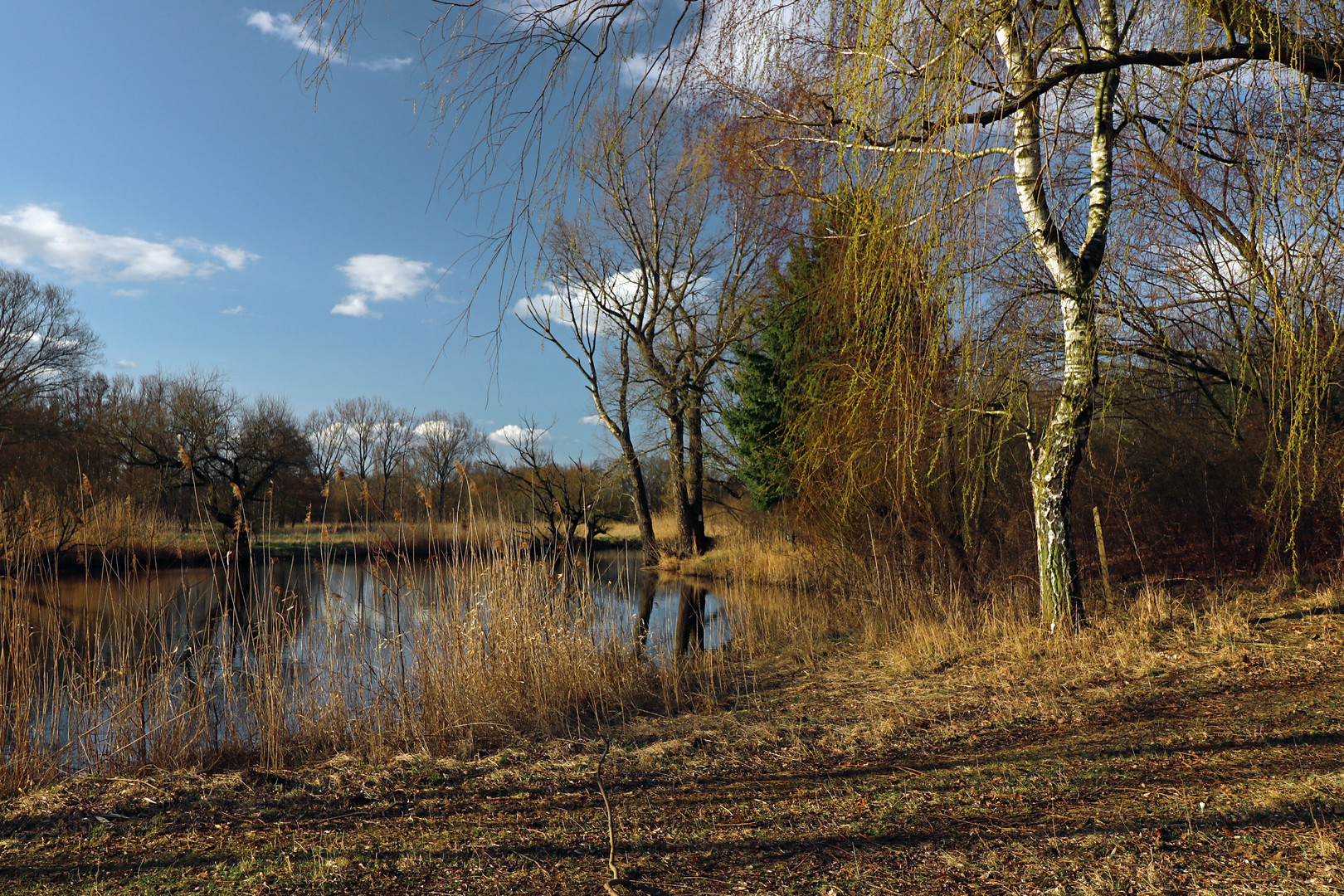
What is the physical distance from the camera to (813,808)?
300 centimetres

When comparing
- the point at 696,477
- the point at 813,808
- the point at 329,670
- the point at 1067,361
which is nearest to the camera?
the point at 813,808

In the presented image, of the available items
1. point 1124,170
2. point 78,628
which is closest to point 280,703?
point 1124,170

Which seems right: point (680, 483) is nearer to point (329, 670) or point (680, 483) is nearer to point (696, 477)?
point (696, 477)

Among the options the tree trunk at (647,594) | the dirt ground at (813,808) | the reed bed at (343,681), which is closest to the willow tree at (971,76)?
the dirt ground at (813,808)

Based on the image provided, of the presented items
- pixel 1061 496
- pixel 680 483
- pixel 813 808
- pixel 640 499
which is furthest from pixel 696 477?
pixel 813 808

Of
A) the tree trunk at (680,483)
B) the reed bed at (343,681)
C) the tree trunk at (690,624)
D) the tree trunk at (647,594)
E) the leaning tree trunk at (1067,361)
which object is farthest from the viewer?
the tree trunk at (680,483)

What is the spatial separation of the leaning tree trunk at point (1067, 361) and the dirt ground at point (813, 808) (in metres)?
1.20

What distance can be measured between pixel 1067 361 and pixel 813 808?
4.01 meters

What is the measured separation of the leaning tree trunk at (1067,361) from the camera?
198 inches

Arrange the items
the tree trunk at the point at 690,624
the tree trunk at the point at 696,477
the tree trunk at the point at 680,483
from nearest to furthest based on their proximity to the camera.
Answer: the tree trunk at the point at 690,624 < the tree trunk at the point at 680,483 < the tree trunk at the point at 696,477

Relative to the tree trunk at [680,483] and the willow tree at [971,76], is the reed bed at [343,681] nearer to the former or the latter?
the willow tree at [971,76]

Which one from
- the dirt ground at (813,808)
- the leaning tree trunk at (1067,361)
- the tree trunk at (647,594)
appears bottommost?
the tree trunk at (647,594)

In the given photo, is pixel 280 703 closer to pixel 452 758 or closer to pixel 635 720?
pixel 452 758

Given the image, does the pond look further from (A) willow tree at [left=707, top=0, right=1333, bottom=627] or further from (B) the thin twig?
(A) willow tree at [left=707, top=0, right=1333, bottom=627]
